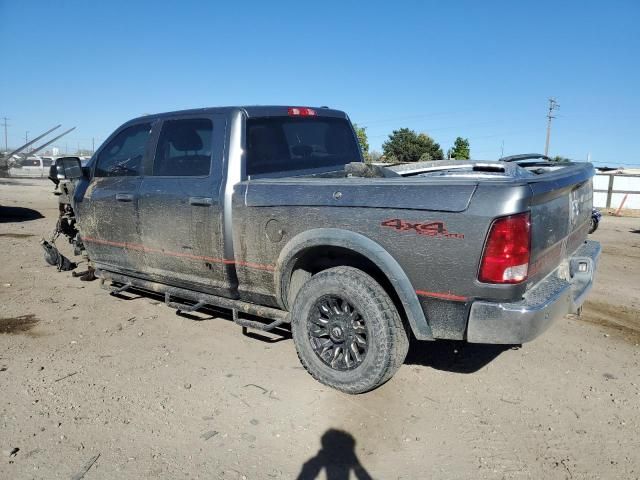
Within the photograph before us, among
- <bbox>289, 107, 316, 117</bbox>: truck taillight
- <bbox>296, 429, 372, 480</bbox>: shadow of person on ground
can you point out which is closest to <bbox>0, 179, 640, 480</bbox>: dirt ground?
<bbox>296, 429, 372, 480</bbox>: shadow of person on ground

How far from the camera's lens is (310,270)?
12.6ft

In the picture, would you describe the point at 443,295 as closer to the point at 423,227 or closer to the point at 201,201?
the point at 423,227

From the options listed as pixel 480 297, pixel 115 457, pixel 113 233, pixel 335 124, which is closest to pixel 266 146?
pixel 335 124

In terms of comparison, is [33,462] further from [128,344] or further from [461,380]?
[461,380]

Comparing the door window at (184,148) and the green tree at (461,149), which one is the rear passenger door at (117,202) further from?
the green tree at (461,149)

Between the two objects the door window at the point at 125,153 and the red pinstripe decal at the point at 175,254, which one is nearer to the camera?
the red pinstripe decal at the point at 175,254

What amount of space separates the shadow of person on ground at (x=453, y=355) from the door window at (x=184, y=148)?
2281 mm

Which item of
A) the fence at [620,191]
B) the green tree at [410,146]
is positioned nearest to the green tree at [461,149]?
the green tree at [410,146]

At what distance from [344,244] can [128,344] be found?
90.4 inches

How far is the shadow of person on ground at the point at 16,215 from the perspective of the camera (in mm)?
11945

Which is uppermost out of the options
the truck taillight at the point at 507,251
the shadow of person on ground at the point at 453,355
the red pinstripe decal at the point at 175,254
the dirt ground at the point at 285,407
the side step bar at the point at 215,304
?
the truck taillight at the point at 507,251

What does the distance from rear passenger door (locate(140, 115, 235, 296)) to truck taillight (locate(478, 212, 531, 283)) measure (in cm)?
205

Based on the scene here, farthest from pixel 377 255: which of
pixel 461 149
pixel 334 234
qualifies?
pixel 461 149

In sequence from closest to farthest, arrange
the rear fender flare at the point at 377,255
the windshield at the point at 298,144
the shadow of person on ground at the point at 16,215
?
the rear fender flare at the point at 377,255 < the windshield at the point at 298,144 < the shadow of person on ground at the point at 16,215
